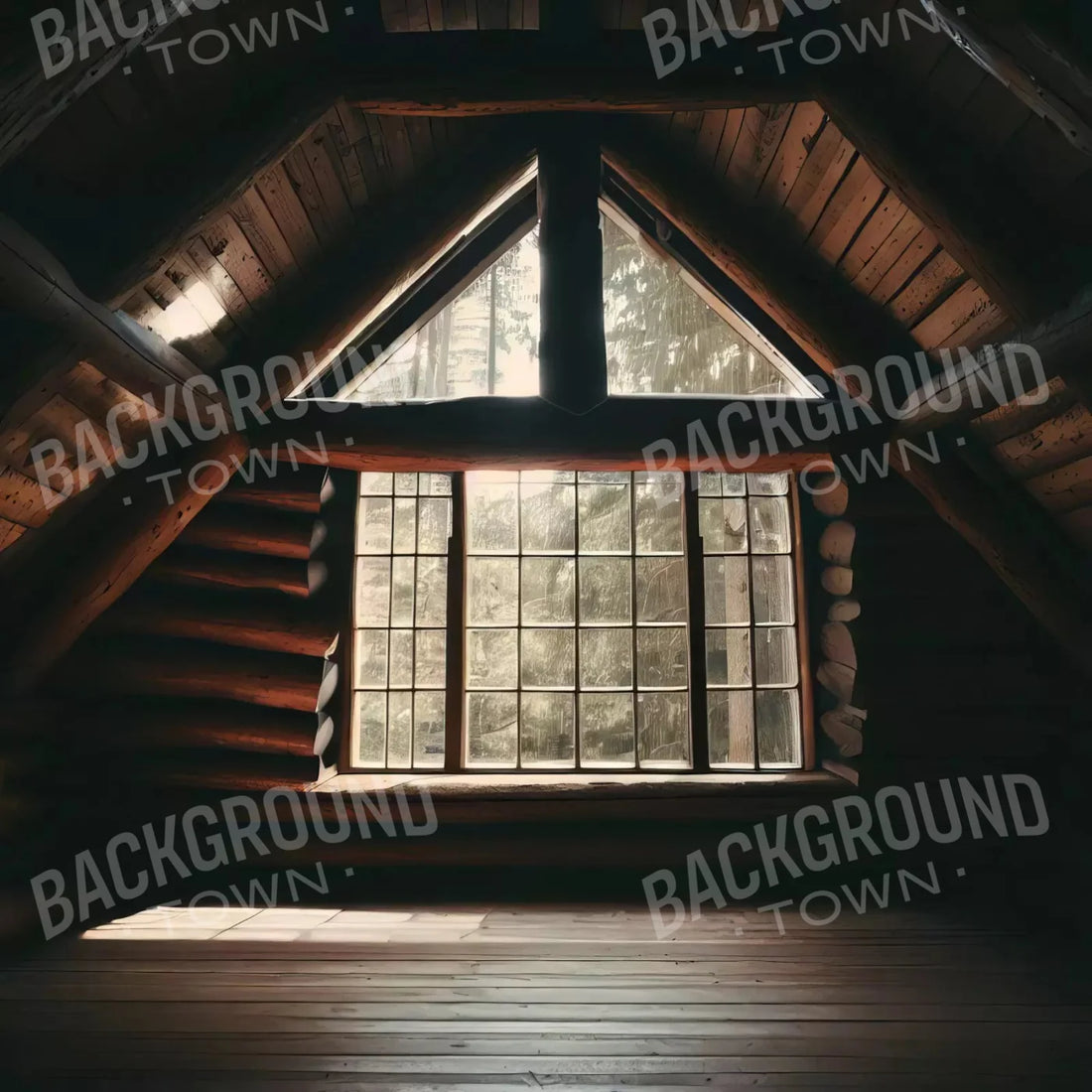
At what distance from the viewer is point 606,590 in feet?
15.3

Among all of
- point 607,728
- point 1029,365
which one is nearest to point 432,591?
point 607,728

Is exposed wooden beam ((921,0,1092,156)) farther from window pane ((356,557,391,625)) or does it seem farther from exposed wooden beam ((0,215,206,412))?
window pane ((356,557,391,625))

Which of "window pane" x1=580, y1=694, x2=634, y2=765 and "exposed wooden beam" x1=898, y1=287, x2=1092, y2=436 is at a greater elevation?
"exposed wooden beam" x1=898, y1=287, x2=1092, y2=436

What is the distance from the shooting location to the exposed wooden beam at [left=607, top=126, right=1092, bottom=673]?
3.48 m

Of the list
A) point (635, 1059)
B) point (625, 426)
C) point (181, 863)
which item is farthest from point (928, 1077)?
point (181, 863)

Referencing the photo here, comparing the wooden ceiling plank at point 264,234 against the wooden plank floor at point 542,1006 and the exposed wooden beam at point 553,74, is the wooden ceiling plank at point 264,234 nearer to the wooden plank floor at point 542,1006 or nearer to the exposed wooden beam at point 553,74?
the exposed wooden beam at point 553,74

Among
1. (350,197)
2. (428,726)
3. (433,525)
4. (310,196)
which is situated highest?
(350,197)

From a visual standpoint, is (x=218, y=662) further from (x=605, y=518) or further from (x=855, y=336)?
(x=855, y=336)

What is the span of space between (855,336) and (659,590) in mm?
1880

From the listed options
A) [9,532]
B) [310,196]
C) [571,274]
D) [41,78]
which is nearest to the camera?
[41,78]

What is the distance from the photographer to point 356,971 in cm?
295

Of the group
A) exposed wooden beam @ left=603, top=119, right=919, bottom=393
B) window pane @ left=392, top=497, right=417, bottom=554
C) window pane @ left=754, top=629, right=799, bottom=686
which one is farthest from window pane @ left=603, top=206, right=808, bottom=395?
window pane @ left=754, top=629, right=799, bottom=686

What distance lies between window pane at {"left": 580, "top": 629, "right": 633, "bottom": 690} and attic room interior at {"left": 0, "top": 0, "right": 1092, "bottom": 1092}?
3 centimetres

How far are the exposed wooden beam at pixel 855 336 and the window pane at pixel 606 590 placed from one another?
1.74 meters
